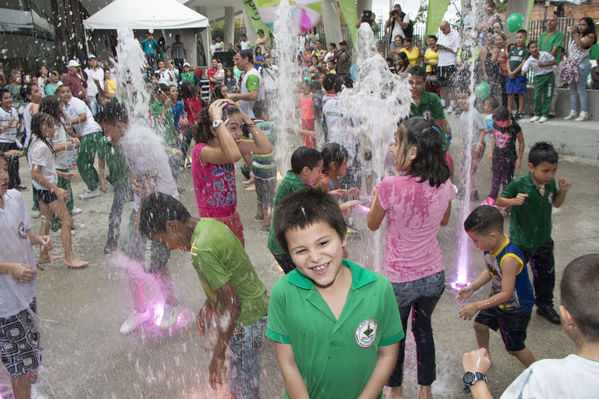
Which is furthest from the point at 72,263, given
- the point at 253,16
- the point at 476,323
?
the point at 253,16

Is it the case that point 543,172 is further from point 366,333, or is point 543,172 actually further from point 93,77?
point 93,77

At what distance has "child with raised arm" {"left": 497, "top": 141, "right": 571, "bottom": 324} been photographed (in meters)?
3.59

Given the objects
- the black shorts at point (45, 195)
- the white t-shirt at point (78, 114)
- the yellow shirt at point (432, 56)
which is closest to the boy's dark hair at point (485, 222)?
the black shorts at point (45, 195)

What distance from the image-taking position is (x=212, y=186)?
363 cm

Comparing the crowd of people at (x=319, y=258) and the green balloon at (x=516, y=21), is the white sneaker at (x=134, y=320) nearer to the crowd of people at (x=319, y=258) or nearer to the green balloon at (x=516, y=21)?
the crowd of people at (x=319, y=258)

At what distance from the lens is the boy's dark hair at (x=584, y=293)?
4.82 ft

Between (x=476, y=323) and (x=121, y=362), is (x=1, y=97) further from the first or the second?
(x=476, y=323)

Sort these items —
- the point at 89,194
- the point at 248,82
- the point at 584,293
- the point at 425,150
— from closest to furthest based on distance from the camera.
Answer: the point at 584,293 < the point at 425,150 < the point at 248,82 < the point at 89,194

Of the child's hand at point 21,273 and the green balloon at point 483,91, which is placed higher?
the green balloon at point 483,91

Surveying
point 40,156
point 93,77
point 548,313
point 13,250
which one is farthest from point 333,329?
point 93,77

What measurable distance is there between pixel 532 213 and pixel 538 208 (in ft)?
0.19

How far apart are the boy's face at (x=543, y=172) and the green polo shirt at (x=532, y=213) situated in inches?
1.9

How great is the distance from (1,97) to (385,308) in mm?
9962

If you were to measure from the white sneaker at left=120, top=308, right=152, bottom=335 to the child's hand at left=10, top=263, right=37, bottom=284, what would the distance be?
1.42m
